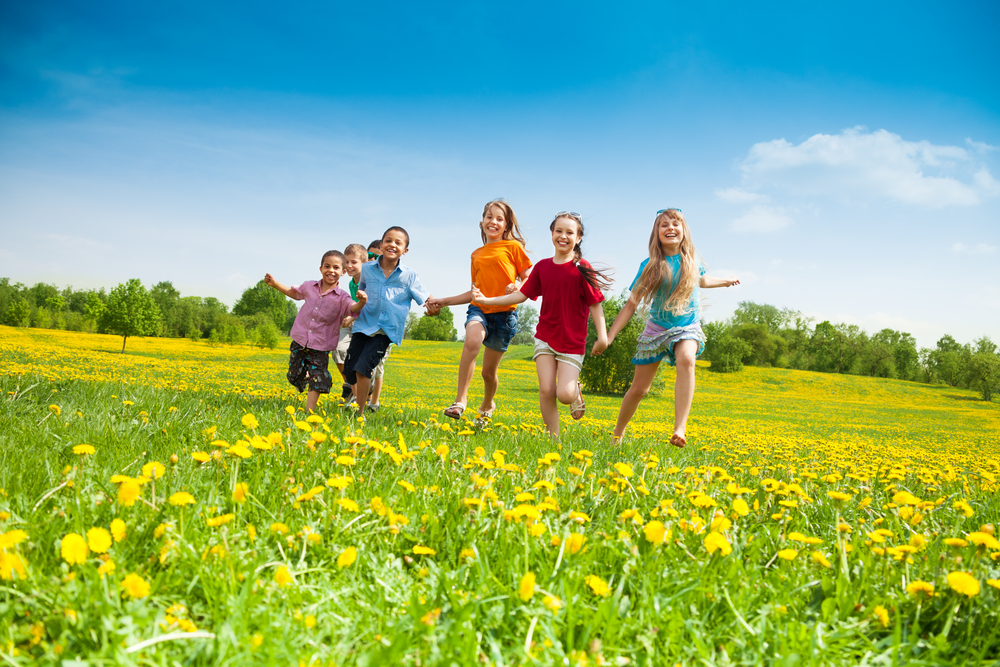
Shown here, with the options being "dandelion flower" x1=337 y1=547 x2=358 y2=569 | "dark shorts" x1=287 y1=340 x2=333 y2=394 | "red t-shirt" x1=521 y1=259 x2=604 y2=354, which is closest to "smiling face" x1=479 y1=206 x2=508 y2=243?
"red t-shirt" x1=521 y1=259 x2=604 y2=354

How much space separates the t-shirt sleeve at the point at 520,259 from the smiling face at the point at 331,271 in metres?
2.10

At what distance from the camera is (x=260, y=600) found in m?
1.48

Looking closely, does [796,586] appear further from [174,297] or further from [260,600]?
[174,297]

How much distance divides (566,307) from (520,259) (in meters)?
1.17

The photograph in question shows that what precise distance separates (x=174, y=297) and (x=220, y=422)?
7596cm

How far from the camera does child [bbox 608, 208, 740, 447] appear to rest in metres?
5.23

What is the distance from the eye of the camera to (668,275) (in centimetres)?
543

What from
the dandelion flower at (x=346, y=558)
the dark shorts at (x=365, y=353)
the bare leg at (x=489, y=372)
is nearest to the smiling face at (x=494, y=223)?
the bare leg at (x=489, y=372)

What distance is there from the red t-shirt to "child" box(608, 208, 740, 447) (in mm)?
346

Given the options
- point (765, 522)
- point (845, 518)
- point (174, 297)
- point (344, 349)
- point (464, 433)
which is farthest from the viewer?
point (174, 297)

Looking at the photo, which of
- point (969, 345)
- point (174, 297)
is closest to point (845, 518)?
point (174, 297)

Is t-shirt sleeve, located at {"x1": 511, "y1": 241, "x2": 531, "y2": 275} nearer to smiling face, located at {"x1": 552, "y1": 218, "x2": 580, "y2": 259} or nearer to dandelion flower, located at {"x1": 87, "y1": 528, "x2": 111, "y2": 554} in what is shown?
smiling face, located at {"x1": 552, "y1": 218, "x2": 580, "y2": 259}

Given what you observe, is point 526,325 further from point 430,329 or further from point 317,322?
point 317,322

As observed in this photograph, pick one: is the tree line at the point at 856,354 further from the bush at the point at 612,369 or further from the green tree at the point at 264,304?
the green tree at the point at 264,304
